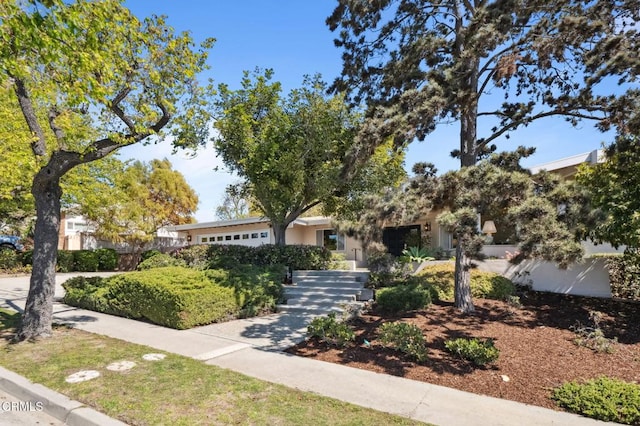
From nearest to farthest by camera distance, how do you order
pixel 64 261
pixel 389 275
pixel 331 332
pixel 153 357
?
pixel 153 357
pixel 331 332
pixel 389 275
pixel 64 261

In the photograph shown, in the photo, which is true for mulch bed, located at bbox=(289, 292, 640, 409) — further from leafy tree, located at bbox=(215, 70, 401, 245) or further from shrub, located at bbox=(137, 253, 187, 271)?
shrub, located at bbox=(137, 253, 187, 271)

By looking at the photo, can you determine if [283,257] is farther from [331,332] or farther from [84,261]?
[84,261]

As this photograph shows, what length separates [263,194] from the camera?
12547 millimetres

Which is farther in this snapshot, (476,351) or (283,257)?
(283,257)

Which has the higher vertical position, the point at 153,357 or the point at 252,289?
the point at 252,289

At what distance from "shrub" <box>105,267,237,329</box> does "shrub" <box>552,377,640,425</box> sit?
6.38m

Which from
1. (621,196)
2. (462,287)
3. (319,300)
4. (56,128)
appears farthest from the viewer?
(319,300)

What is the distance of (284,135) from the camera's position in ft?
39.2

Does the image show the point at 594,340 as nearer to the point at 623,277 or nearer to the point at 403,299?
the point at 403,299

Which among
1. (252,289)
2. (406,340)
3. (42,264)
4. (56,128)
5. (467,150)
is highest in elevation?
(56,128)

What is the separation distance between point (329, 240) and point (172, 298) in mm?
14033

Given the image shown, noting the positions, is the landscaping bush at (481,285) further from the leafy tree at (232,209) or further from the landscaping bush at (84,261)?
the leafy tree at (232,209)

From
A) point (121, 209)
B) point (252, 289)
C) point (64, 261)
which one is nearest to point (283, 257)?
point (252, 289)

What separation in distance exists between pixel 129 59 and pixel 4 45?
7.47 ft
